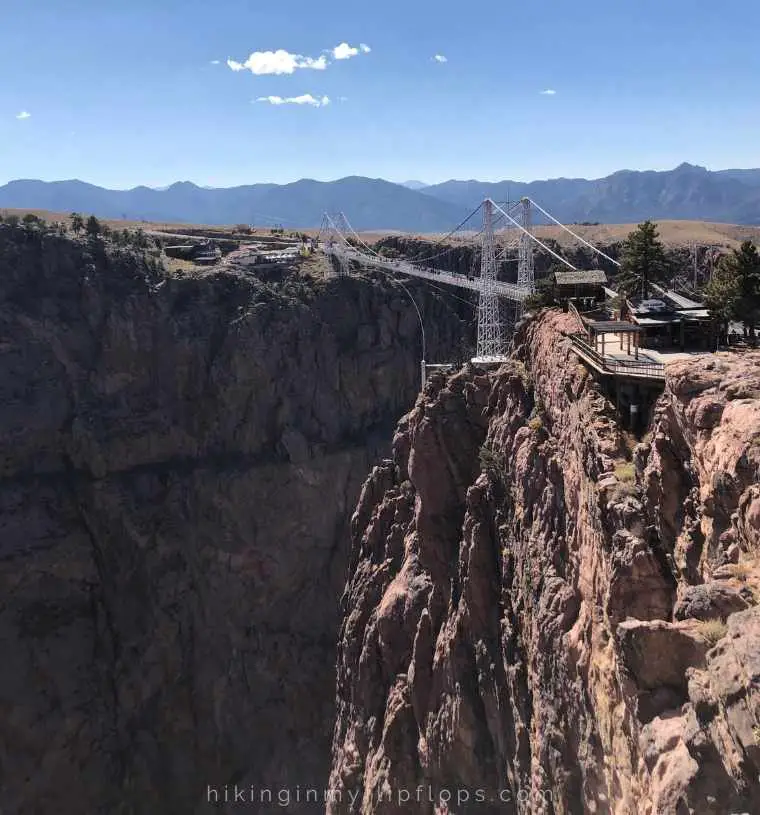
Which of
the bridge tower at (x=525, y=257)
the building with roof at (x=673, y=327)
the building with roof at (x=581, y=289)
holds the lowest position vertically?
the building with roof at (x=673, y=327)

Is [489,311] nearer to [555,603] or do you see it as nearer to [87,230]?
[555,603]

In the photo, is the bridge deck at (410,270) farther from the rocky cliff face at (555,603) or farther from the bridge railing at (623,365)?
the bridge railing at (623,365)

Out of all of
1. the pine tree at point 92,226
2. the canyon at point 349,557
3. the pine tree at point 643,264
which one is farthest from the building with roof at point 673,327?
the pine tree at point 92,226

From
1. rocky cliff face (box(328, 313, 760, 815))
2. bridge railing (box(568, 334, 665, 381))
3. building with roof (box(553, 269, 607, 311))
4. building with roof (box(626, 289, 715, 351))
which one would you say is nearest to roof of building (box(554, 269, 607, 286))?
building with roof (box(553, 269, 607, 311))

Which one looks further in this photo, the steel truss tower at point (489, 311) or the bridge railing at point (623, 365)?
the steel truss tower at point (489, 311)

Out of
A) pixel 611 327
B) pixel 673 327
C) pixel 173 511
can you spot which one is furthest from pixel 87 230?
pixel 673 327

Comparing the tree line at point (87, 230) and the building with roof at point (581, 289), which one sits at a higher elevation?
the tree line at point (87, 230)
